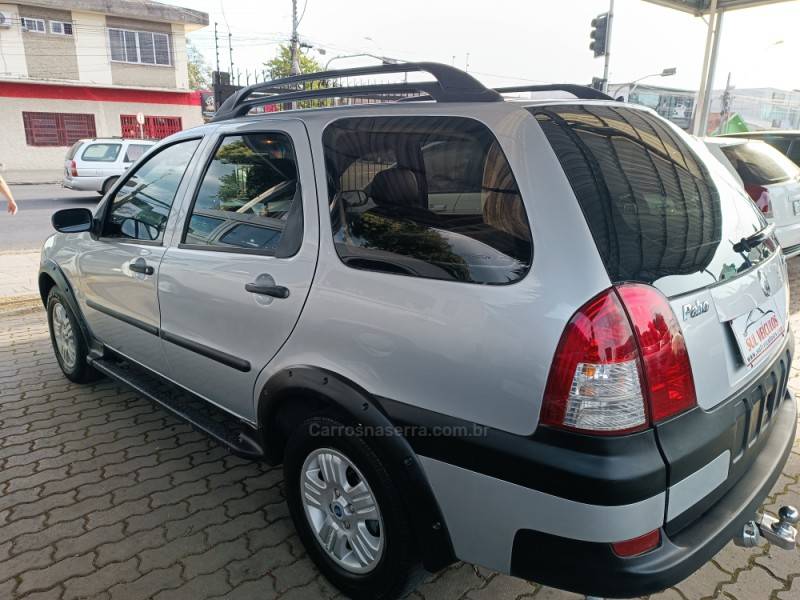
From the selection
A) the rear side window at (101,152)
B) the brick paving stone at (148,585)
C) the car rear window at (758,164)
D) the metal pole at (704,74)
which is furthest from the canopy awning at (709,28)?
the rear side window at (101,152)

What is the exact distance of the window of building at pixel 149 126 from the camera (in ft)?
A: 95.8

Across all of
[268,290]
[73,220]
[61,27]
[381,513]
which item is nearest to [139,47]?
[61,27]

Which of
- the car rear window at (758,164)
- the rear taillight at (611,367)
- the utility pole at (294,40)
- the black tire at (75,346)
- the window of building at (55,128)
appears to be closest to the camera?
the rear taillight at (611,367)

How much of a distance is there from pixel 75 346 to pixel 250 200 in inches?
91.8

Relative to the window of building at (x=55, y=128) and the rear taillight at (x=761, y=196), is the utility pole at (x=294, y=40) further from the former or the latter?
the rear taillight at (x=761, y=196)

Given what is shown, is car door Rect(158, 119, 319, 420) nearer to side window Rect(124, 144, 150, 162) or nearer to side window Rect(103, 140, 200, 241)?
side window Rect(103, 140, 200, 241)

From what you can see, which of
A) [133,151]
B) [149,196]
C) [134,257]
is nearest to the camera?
[134,257]

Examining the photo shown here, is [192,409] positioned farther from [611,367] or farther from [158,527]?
[611,367]

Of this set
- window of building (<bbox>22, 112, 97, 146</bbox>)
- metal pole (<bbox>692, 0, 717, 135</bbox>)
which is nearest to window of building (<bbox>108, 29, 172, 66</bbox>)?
window of building (<bbox>22, 112, 97, 146</bbox>)

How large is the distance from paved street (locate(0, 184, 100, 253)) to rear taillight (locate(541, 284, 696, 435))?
10209mm

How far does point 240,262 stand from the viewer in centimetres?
235

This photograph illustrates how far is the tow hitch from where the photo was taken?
177 cm

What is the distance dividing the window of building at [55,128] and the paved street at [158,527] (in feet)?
96.1

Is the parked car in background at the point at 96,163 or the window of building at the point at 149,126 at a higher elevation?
the window of building at the point at 149,126
